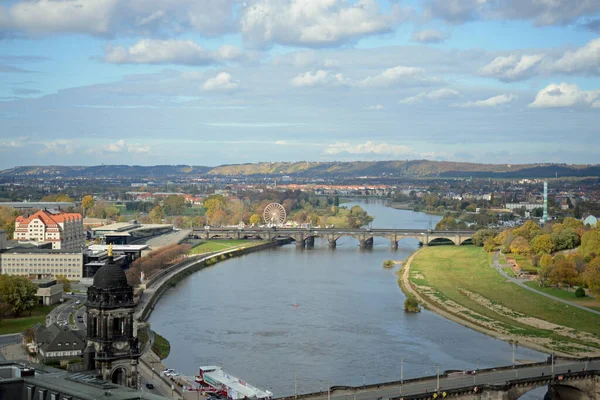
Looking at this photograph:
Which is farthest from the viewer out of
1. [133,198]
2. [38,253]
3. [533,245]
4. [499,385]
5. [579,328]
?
[133,198]

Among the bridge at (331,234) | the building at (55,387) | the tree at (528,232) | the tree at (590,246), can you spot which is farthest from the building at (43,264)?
the building at (55,387)

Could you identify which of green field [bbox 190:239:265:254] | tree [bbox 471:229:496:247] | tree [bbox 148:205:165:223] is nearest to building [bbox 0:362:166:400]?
green field [bbox 190:239:265:254]

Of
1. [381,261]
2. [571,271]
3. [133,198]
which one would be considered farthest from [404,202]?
[571,271]

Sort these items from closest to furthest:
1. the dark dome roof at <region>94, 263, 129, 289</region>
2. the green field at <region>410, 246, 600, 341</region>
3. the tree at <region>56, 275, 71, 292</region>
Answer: the dark dome roof at <region>94, 263, 129, 289</region>
the green field at <region>410, 246, 600, 341</region>
the tree at <region>56, 275, 71, 292</region>

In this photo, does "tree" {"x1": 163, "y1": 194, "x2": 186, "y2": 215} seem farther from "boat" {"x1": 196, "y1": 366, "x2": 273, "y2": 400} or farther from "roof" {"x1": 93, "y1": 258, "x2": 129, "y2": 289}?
"roof" {"x1": 93, "y1": 258, "x2": 129, "y2": 289}

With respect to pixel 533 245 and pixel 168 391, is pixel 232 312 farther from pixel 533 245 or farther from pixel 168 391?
pixel 533 245

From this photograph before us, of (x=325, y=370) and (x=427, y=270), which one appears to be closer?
(x=325, y=370)
